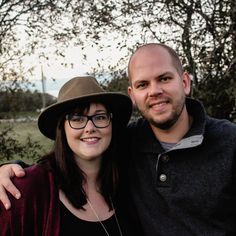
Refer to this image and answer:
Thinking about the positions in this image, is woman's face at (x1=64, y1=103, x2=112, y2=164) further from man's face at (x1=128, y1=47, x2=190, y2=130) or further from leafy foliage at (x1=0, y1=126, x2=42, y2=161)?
leafy foliage at (x1=0, y1=126, x2=42, y2=161)

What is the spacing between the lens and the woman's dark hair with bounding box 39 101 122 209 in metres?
2.60

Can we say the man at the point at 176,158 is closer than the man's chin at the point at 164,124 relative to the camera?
Yes

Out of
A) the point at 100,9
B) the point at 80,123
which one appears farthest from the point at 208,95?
the point at 80,123

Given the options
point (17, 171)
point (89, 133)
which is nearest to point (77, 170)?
point (89, 133)

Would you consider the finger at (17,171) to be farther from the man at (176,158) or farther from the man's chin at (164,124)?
the man's chin at (164,124)

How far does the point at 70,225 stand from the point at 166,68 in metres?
1.08

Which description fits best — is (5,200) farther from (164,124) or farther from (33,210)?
(164,124)

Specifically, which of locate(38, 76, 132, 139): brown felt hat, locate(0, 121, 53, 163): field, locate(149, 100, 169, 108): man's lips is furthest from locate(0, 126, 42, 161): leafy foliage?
locate(149, 100, 169, 108): man's lips

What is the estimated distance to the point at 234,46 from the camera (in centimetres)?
538

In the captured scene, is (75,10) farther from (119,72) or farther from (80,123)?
(80,123)

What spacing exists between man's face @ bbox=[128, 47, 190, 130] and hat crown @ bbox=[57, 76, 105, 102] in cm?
25

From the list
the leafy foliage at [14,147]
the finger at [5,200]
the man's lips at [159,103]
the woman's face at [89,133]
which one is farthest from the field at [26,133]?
the finger at [5,200]

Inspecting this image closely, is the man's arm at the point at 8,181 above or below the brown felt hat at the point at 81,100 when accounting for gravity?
below

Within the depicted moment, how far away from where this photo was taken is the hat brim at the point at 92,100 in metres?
2.62
